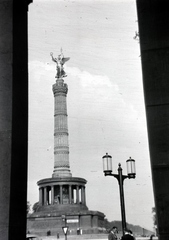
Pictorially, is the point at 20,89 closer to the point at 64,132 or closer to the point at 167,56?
the point at 167,56

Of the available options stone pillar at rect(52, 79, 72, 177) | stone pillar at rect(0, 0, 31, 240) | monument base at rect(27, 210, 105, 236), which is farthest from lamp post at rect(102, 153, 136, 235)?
stone pillar at rect(52, 79, 72, 177)

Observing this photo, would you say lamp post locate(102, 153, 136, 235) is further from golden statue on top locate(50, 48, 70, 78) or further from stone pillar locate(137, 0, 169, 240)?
golden statue on top locate(50, 48, 70, 78)

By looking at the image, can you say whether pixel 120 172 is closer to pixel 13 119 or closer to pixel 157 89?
pixel 157 89

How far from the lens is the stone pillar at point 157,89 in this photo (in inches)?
142

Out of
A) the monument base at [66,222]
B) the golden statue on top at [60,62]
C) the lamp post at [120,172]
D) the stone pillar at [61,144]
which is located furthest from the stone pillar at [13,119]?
the golden statue on top at [60,62]

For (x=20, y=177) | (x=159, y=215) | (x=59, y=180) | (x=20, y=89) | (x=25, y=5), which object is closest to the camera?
(x=159, y=215)

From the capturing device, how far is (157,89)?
12.8 ft

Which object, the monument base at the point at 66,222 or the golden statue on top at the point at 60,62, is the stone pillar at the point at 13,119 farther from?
the golden statue on top at the point at 60,62

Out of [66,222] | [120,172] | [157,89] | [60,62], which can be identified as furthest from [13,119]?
[60,62]

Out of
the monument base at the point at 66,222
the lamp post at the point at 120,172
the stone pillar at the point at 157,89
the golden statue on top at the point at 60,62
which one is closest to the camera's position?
the stone pillar at the point at 157,89

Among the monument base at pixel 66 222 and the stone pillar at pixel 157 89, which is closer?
the stone pillar at pixel 157 89

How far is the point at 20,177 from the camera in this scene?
382cm

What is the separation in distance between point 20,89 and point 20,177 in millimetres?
982

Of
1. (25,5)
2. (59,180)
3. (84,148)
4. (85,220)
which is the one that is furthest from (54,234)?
(25,5)
